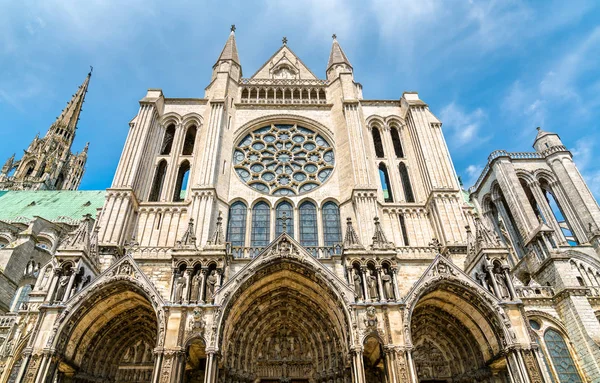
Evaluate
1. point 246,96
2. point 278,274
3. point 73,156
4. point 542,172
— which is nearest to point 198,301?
point 278,274

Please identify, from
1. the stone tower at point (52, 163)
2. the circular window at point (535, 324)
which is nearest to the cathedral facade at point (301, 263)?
the circular window at point (535, 324)

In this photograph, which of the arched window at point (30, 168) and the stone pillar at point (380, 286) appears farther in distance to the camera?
the arched window at point (30, 168)

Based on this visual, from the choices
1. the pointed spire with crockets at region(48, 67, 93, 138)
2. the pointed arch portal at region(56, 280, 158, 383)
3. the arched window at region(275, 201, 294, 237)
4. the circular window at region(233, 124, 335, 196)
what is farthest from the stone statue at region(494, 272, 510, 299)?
the pointed spire with crockets at region(48, 67, 93, 138)

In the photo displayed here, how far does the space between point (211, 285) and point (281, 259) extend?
2405 mm

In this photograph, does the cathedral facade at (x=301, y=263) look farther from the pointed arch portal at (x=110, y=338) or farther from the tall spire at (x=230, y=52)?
the tall spire at (x=230, y=52)

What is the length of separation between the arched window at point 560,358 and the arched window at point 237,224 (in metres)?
12.7

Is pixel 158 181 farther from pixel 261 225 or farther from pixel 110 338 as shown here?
pixel 110 338

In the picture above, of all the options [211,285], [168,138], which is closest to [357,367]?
[211,285]

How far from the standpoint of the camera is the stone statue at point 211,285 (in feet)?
38.8

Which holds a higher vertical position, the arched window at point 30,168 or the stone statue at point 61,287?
the arched window at point 30,168

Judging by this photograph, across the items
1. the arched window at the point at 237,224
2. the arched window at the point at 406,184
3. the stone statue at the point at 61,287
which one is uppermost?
the arched window at the point at 406,184

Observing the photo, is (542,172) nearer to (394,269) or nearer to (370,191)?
(370,191)

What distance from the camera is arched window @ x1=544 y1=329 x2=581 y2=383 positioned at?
13.7 meters

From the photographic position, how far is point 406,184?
18625 millimetres
